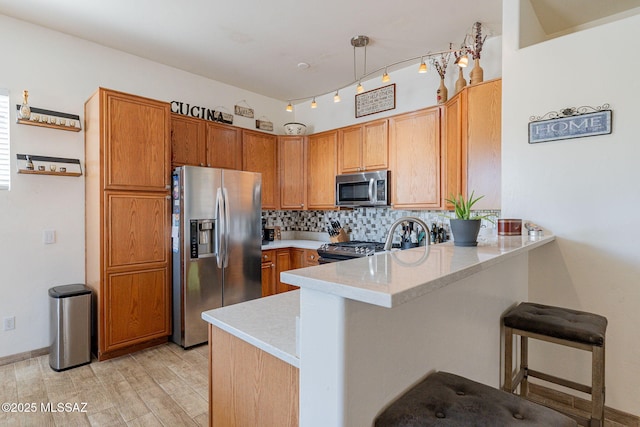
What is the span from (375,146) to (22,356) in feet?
12.8

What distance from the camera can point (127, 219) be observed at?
2.91m

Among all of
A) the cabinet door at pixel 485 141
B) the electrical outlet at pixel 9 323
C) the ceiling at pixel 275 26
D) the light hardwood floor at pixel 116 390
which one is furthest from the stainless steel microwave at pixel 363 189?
the electrical outlet at pixel 9 323

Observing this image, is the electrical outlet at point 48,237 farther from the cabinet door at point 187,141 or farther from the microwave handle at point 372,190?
the microwave handle at point 372,190

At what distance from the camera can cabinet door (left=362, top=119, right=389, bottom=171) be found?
3.65 m

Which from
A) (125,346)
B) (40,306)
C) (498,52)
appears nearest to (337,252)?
(125,346)

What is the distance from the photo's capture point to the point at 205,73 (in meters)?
3.88

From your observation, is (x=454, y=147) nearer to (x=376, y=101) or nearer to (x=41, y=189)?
(x=376, y=101)

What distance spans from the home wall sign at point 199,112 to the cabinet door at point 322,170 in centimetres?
115

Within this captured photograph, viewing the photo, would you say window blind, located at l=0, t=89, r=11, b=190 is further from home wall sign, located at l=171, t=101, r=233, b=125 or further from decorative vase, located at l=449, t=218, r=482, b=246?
decorative vase, located at l=449, t=218, r=482, b=246

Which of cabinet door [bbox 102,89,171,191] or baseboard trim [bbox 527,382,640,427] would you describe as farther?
cabinet door [bbox 102,89,171,191]

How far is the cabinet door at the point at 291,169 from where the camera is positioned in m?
4.47

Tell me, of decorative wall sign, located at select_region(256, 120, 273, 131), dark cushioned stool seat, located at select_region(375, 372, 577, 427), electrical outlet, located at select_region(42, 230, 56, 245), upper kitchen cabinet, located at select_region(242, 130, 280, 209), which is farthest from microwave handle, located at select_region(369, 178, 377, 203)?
electrical outlet, located at select_region(42, 230, 56, 245)

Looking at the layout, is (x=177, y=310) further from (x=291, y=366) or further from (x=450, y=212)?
(x=450, y=212)

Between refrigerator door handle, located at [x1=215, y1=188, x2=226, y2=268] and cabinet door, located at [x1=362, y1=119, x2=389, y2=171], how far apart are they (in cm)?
168
